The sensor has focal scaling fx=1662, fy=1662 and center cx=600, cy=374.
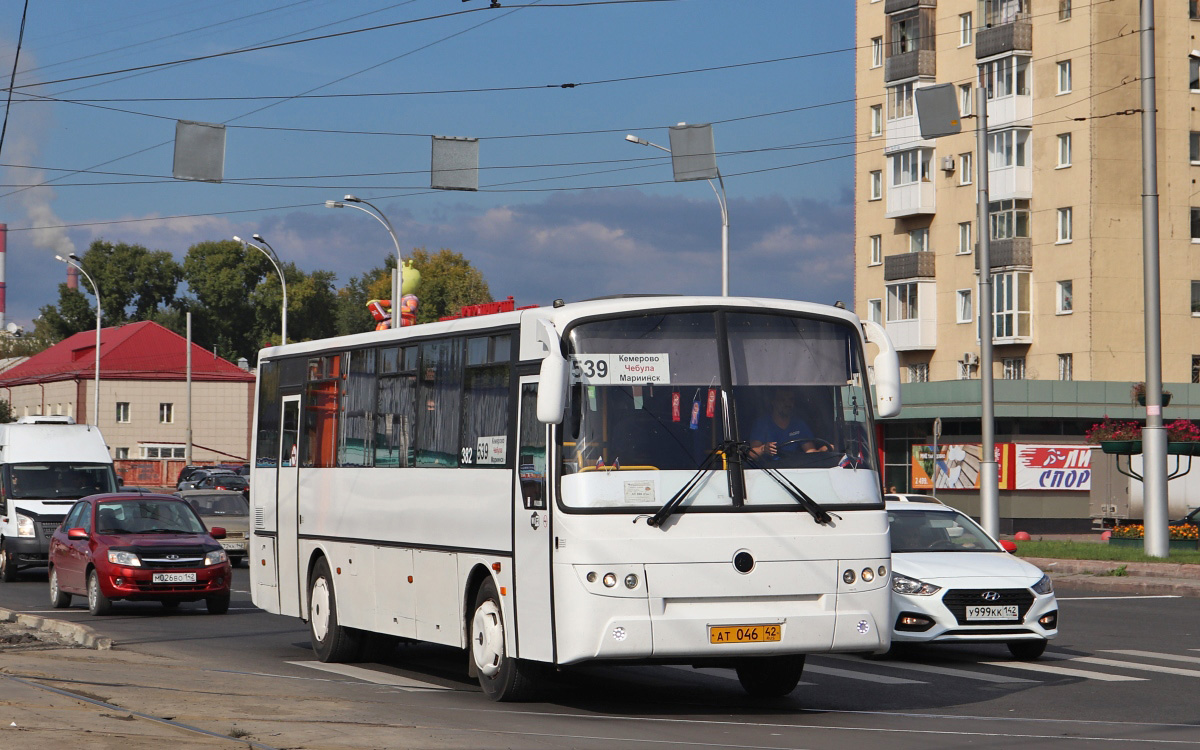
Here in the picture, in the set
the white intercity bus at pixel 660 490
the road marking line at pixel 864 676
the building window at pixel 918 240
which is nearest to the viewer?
the white intercity bus at pixel 660 490

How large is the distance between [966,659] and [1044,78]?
47.5 meters

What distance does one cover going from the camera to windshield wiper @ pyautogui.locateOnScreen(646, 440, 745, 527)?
1070 cm

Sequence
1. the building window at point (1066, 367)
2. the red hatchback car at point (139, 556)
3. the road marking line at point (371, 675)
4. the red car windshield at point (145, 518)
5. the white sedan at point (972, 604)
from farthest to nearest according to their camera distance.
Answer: the building window at point (1066, 367), the red car windshield at point (145, 518), the red hatchback car at point (139, 556), the white sedan at point (972, 604), the road marking line at point (371, 675)

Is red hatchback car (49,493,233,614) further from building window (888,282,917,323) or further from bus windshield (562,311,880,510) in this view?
building window (888,282,917,323)

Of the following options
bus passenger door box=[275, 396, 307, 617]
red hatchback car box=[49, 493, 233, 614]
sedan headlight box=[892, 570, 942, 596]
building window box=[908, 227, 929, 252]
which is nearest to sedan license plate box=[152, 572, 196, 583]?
red hatchback car box=[49, 493, 233, 614]

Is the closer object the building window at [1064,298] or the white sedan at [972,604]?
the white sedan at [972,604]

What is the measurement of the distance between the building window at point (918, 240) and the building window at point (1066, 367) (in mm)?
8448

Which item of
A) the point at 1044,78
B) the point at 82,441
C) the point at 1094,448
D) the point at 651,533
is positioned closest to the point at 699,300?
the point at 651,533

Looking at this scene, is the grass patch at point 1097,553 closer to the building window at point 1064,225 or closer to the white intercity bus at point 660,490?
the white intercity bus at point 660,490

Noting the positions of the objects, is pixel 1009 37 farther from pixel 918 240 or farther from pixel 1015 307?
pixel 1015 307

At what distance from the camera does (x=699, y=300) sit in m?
11.4

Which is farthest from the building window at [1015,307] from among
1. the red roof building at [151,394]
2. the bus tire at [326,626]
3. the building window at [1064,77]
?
the red roof building at [151,394]

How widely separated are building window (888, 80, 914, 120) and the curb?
51.1 m

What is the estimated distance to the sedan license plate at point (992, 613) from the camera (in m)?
14.7
